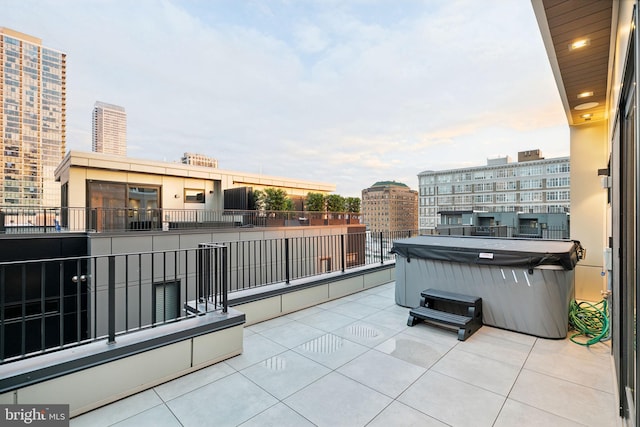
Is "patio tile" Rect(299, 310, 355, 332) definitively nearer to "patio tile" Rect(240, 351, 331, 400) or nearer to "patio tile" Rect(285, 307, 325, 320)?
"patio tile" Rect(285, 307, 325, 320)

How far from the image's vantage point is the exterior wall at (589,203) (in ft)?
15.3

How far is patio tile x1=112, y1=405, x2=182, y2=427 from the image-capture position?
5.95 ft

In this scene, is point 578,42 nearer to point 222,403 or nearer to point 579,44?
point 579,44

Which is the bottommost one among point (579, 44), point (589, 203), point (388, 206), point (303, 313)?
point (303, 313)

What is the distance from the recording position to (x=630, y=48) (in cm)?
133

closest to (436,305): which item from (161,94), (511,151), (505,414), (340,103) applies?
(505,414)

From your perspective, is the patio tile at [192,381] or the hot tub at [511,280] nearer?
the patio tile at [192,381]

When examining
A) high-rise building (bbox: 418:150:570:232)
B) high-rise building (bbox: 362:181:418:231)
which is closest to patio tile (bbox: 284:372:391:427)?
high-rise building (bbox: 418:150:570:232)

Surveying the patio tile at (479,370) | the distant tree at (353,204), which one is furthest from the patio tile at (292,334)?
the distant tree at (353,204)

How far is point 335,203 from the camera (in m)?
16.0

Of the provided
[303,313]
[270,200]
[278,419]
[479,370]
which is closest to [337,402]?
[278,419]

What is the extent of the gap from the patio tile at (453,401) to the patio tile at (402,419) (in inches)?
2.4

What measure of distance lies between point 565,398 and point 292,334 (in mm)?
2618

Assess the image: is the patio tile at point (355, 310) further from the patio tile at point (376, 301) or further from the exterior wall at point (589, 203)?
the exterior wall at point (589, 203)
